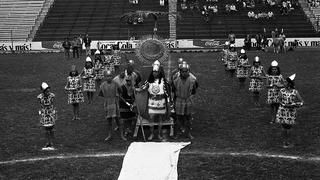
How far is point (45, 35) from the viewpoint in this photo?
56.5 m

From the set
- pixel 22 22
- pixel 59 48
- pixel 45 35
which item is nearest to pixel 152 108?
pixel 59 48

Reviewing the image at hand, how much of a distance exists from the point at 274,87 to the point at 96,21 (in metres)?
41.2

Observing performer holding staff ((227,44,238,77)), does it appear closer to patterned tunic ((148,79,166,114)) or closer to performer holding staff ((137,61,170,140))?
performer holding staff ((137,61,170,140))

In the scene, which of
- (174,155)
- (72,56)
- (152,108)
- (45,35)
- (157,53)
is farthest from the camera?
(45,35)

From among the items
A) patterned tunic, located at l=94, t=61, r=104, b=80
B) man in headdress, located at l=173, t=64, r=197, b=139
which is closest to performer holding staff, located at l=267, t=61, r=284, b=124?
man in headdress, located at l=173, t=64, r=197, b=139

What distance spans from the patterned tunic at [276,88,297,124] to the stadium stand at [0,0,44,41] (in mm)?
45197

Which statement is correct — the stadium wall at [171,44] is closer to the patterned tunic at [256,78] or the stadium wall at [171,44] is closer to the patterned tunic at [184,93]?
the patterned tunic at [256,78]

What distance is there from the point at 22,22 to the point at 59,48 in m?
9.92

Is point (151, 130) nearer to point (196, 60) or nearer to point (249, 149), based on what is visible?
point (249, 149)

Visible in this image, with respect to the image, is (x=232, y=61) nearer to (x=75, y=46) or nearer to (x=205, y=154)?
(x=205, y=154)

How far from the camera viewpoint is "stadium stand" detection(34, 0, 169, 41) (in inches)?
2197

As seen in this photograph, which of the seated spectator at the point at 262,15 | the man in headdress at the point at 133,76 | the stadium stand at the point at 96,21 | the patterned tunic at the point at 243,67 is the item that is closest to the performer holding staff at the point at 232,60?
the patterned tunic at the point at 243,67

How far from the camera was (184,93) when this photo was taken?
17.0 meters

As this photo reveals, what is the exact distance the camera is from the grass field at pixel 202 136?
45.5 feet
